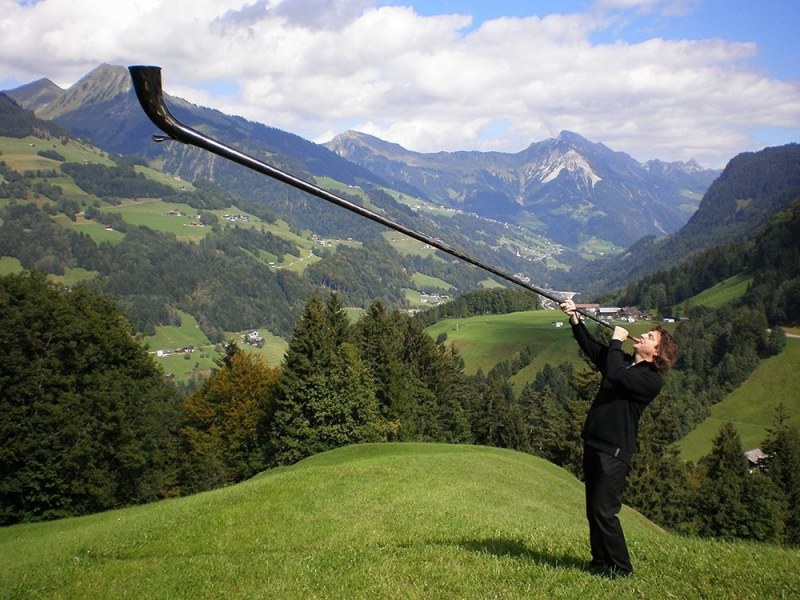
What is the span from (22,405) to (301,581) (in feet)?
103

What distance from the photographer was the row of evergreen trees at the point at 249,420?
3322 centimetres

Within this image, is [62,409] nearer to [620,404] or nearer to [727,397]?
[620,404]

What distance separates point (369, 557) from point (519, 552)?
2449 millimetres

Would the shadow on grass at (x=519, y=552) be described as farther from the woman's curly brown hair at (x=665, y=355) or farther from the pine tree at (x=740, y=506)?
the pine tree at (x=740, y=506)

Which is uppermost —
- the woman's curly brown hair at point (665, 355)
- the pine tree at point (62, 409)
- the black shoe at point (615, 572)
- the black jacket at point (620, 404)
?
the woman's curly brown hair at point (665, 355)

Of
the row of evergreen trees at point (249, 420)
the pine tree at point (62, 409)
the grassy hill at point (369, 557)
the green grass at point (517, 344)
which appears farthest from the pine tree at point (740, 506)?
the green grass at point (517, 344)

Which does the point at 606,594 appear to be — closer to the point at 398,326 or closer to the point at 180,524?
the point at 180,524

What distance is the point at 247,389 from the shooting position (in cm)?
5419

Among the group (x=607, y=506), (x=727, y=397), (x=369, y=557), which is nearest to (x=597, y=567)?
(x=607, y=506)

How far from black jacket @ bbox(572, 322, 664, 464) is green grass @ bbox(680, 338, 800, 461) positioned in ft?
389

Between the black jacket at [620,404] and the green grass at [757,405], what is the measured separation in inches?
4673

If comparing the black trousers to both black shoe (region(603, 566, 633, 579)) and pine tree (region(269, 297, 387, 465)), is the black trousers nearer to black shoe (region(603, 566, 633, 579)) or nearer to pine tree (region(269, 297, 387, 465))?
black shoe (region(603, 566, 633, 579))

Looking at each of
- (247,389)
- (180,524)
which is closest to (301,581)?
(180,524)

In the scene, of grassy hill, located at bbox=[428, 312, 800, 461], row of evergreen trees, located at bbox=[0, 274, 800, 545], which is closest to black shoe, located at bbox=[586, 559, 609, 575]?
row of evergreen trees, located at bbox=[0, 274, 800, 545]
